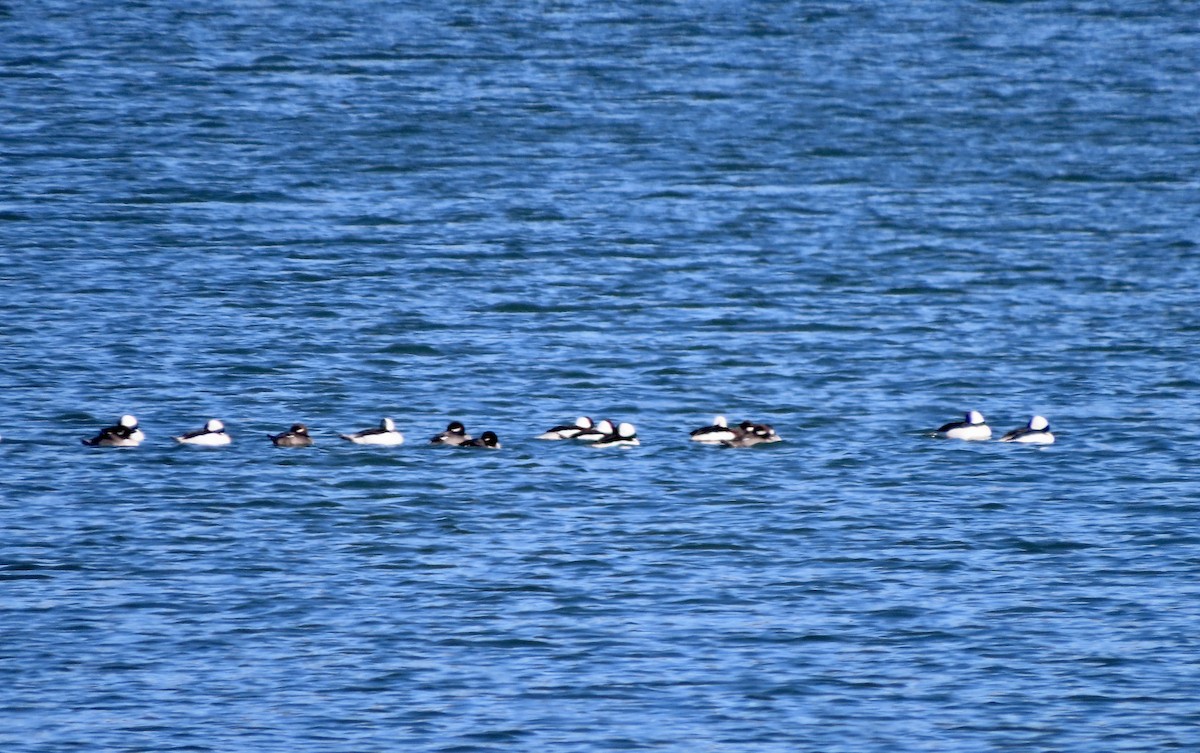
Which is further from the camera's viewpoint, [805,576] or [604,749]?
[805,576]

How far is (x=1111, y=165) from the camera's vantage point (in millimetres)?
55344

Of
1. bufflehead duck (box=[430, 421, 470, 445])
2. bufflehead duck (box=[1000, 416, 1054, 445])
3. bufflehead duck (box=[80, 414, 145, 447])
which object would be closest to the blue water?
bufflehead duck (box=[430, 421, 470, 445])

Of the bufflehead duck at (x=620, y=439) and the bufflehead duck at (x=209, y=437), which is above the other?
the bufflehead duck at (x=209, y=437)

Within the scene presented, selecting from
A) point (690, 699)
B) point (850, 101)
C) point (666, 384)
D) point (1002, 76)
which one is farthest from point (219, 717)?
point (1002, 76)

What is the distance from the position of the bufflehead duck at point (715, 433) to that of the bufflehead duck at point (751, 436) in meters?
0.10

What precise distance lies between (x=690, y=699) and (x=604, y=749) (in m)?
1.51

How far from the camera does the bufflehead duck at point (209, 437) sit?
30766 mm

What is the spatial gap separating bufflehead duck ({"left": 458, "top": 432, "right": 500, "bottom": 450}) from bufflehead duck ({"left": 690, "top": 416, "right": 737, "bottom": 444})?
9.16ft

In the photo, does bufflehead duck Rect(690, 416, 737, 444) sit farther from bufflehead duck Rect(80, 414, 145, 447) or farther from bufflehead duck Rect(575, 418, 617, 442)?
bufflehead duck Rect(80, 414, 145, 447)

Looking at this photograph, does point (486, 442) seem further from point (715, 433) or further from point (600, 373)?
point (600, 373)

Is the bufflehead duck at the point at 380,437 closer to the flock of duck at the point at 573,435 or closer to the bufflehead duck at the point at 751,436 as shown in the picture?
the flock of duck at the point at 573,435

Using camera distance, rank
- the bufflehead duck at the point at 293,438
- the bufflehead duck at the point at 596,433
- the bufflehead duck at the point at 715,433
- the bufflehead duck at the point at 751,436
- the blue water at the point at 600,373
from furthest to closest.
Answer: the bufflehead duck at the point at 751,436
the bufflehead duck at the point at 715,433
the bufflehead duck at the point at 596,433
the bufflehead duck at the point at 293,438
the blue water at the point at 600,373

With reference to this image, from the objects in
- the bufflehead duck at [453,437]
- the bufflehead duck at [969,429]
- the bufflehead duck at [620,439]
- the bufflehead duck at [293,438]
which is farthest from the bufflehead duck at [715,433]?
the bufflehead duck at [293,438]

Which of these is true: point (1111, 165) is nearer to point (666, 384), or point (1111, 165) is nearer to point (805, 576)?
point (666, 384)
